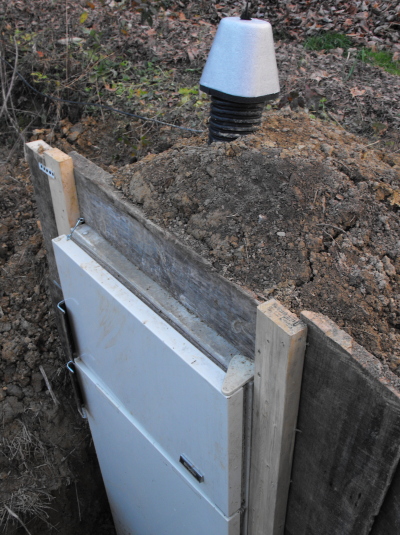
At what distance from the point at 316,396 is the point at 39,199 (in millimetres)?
1728

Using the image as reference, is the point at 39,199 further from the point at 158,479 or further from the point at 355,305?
the point at 355,305

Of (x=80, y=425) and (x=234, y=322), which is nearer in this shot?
(x=234, y=322)

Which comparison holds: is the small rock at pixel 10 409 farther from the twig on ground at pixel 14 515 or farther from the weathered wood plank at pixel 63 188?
the weathered wood plank at pixel 63 188

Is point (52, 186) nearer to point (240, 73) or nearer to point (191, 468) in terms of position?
point (240, 73)

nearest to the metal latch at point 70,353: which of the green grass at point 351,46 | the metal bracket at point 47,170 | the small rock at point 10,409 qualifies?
the small rock at point 10,409

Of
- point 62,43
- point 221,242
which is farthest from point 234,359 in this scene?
point 62,43

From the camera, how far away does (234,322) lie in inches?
Result: 58.9

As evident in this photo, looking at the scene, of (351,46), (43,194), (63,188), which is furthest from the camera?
(351,46)

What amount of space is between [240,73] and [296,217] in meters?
0.77

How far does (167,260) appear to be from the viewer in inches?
66.5

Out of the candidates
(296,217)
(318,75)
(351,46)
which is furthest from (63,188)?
(351,46)

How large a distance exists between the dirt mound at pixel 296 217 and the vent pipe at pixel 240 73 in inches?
6.7

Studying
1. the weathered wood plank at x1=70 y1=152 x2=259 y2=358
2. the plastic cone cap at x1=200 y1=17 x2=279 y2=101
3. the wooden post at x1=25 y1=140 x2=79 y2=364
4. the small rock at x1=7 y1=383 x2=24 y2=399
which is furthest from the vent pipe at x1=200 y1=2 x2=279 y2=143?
the small rock at x1=7 y1=383 x2=24 y2=399

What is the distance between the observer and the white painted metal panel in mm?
1524
